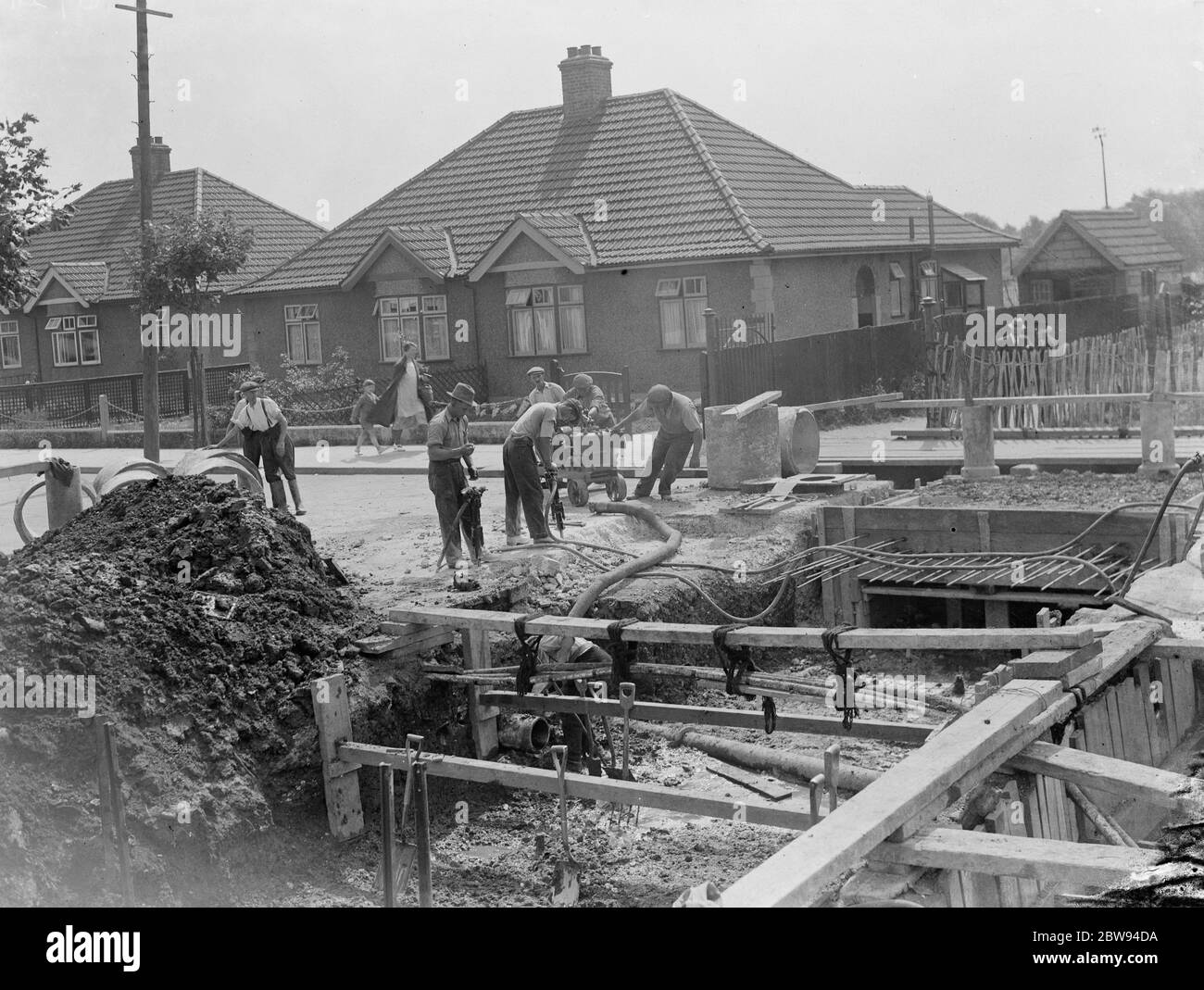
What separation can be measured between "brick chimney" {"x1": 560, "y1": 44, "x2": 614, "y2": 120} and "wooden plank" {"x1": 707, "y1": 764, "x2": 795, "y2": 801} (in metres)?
21.5

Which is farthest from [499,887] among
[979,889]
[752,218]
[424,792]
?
[752,218]

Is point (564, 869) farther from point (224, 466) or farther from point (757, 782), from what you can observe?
point (224, 466)

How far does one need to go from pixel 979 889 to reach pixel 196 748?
482cm

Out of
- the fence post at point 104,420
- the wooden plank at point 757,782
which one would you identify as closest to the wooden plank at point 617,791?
the wooden plank at point 757,782

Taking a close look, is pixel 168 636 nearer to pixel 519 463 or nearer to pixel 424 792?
pixel 424 792

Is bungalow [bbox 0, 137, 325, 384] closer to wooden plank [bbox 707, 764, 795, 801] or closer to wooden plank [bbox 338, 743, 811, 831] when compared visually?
wooden plank [bbox 707, 764, 795, 801]

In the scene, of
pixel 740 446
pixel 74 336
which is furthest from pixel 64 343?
pixel 740 446

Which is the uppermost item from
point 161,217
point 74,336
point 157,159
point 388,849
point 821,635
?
point 157,159

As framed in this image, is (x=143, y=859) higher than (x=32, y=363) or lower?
lower

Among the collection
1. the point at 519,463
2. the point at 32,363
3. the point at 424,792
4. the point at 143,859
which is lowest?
the point at 143,859

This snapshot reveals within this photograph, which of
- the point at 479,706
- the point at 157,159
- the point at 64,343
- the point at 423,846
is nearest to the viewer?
the point at 423,846

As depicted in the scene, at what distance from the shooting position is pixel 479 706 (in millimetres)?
9258

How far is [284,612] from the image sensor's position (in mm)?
9180

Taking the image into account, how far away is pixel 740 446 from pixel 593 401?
186cm
